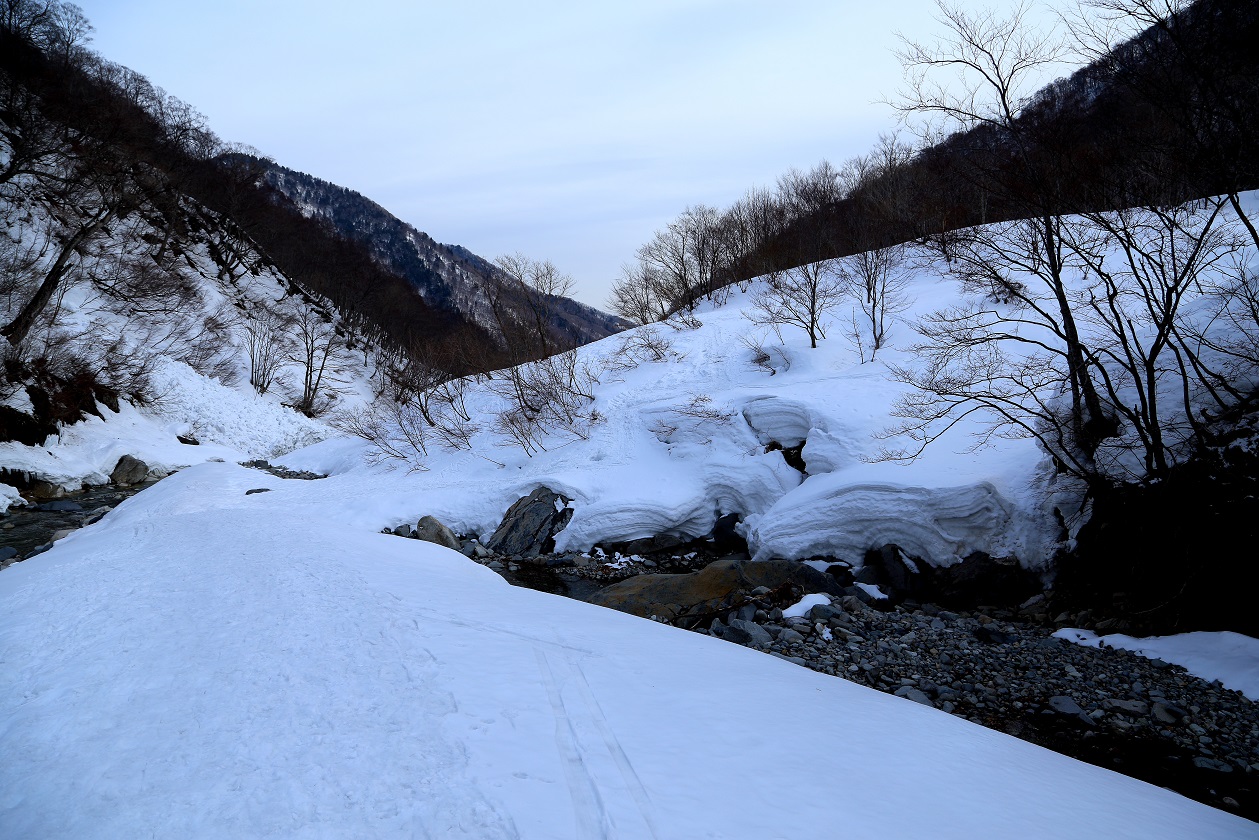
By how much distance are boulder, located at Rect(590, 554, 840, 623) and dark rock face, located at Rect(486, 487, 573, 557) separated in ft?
12.4

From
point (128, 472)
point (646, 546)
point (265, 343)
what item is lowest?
point (128, 472)

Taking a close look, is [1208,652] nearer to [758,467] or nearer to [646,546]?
[758,467]

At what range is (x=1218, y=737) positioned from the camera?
5309 millimetres

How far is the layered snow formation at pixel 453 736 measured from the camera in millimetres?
2871

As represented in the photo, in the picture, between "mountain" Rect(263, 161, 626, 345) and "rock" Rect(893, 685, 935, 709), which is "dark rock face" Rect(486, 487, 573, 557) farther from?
"mountain" Rect(263, 161, 626, 345)

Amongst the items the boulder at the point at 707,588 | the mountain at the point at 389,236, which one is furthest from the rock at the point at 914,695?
the mountain at the point at 389,236

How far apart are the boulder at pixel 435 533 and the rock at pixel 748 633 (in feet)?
23.1

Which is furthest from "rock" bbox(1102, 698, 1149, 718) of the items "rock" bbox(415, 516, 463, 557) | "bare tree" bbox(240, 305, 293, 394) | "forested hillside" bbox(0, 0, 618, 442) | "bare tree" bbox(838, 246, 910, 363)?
"bare tree" bbox(240, 305, 293, 394)

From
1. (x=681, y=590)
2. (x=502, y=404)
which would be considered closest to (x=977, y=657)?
(x=681, y=590)

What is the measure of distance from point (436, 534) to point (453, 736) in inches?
384

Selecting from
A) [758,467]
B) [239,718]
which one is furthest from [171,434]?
[239,718]

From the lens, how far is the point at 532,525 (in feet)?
42.9

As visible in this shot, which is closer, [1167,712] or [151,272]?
[1167,712]

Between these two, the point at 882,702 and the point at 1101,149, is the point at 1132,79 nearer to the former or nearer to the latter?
the point at 1101,149
